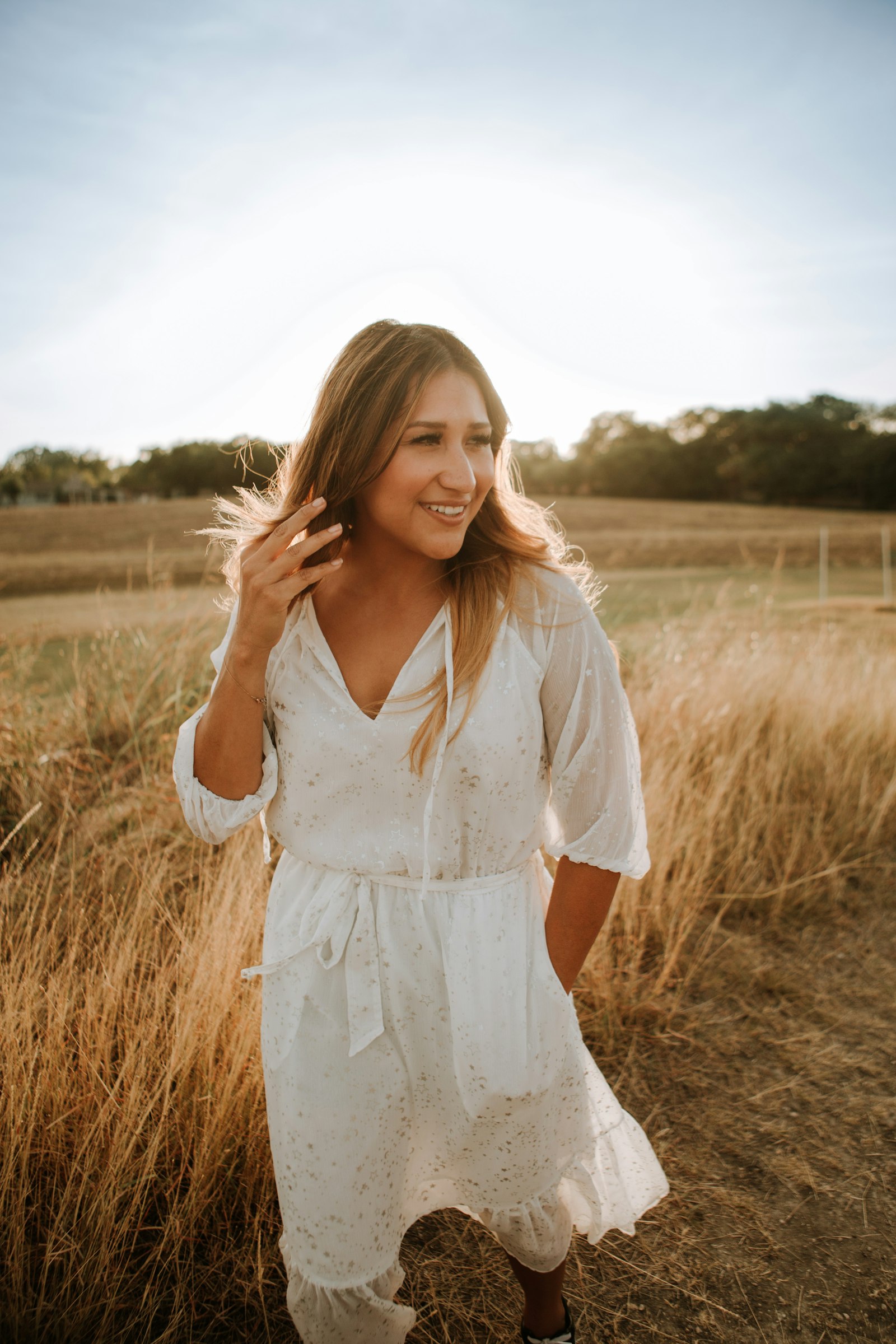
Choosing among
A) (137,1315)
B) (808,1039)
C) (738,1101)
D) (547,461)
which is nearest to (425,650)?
(137,1315)

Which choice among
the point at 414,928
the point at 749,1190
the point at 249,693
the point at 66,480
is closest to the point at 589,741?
the point at 414,928

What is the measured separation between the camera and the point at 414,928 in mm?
1475

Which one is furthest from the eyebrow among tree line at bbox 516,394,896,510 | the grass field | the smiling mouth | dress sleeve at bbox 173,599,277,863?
tree line at bbox 516,394,896,510

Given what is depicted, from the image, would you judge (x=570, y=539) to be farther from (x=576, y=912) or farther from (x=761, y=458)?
(x=761, y=458)

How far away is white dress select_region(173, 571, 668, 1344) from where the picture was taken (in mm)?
1429

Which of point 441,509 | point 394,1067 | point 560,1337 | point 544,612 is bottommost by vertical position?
point 560,1337

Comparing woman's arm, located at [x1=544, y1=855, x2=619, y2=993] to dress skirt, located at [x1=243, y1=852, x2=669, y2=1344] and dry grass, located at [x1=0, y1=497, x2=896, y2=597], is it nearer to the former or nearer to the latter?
dress skirt, located at [x1=243, y1=852, x2=669, y2=1344]

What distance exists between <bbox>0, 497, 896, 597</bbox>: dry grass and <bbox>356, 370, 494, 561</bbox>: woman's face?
12.8 feet

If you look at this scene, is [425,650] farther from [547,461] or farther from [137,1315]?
[547,461]

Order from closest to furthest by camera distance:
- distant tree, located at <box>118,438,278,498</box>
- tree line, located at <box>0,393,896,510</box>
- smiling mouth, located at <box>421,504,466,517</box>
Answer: smiling mouth, located at <box>421,504,466,517</box>, distant tree, located at <box>118,438,278,498</box>, tree line, located at <box>0,393,896,510</box>

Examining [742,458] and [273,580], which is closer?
[273,580]

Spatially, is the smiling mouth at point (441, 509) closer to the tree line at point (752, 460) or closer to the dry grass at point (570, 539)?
the dry grass at point (570, 539)

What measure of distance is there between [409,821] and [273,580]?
504 millimetres

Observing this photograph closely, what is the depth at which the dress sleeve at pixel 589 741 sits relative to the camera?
1438mm
